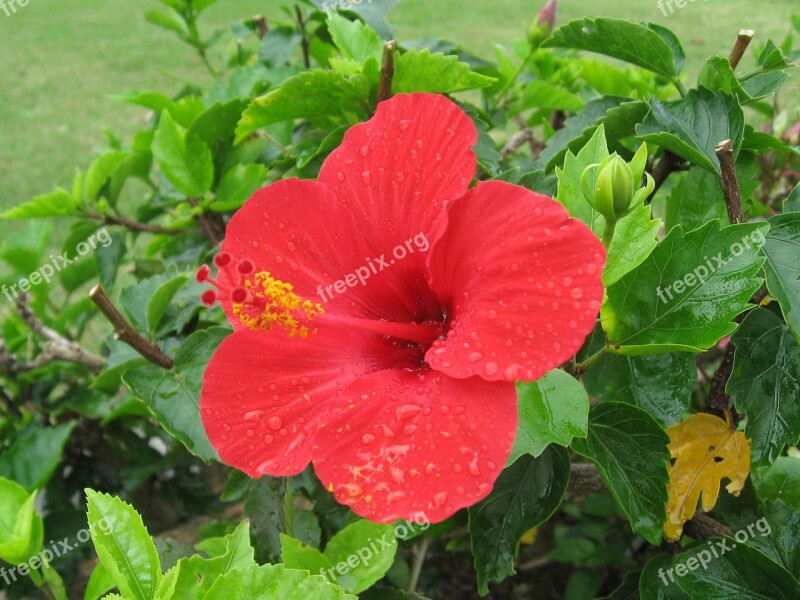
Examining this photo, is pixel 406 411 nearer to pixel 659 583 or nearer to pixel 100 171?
pixel 659 583

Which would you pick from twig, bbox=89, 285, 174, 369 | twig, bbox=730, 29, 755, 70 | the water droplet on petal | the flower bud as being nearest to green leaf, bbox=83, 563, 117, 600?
twig, bbox=89, 285, 174, 369

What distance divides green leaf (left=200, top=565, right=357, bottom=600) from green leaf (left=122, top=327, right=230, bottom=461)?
0.85 feet

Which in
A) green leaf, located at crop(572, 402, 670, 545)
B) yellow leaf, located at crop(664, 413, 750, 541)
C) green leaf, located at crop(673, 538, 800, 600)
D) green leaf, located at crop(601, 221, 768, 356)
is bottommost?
green leaf, located at crop(673, 538, 800, 600)

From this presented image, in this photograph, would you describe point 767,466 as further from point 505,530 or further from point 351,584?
point 351,584

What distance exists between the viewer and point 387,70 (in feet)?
3.85

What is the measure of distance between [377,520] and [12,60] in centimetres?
847

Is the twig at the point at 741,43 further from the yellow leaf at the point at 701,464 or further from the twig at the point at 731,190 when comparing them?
the yellow leaf at the point at 701,464

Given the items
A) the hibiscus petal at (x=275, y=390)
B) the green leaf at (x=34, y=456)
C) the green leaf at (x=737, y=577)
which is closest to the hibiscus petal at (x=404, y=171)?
the hibiscus petal at (x=275, y=390)

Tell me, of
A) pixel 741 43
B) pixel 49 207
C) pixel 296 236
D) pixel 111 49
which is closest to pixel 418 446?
pixel 296 236

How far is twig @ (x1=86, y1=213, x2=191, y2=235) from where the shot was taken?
1.71 m

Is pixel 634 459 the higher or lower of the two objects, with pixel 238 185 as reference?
lower

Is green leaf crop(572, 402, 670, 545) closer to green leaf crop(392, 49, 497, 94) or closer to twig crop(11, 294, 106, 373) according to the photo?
green leaf crop(392, 49, 497, 94)

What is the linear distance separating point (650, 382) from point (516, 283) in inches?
17.0

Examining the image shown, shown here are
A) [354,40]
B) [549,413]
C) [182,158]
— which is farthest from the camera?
[182,158]
